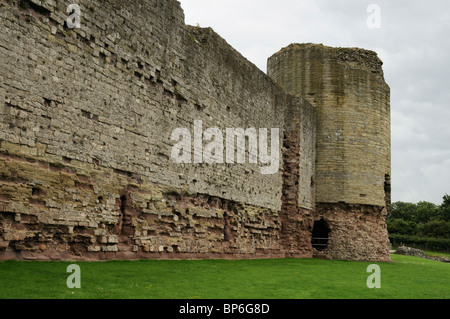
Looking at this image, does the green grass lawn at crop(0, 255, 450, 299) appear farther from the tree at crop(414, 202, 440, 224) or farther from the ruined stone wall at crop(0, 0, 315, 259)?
the tree at crop(414, 202, 440, 224)

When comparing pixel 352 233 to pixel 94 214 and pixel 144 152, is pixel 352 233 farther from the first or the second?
pixel 94 214

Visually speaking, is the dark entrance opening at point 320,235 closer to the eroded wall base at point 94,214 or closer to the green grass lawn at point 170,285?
the eroded wall base at point 94,214

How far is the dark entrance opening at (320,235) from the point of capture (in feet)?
67.9

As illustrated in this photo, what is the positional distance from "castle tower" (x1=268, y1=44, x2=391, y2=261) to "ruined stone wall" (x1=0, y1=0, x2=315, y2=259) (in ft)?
19.7

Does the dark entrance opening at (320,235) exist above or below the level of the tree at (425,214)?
below

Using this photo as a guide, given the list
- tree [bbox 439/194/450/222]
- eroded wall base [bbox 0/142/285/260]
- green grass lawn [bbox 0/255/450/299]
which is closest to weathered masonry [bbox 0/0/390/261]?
eroded wall base [bbox 0/142/285/260]

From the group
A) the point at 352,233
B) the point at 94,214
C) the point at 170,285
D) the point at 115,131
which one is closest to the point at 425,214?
the point at 352,233

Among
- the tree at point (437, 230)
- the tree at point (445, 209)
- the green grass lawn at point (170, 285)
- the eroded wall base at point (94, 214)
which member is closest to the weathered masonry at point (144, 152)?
the eroded wall base at point (94, 214)

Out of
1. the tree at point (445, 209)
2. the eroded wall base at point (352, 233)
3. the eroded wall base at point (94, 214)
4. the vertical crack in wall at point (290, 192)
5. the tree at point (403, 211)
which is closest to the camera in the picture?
the eroded wall base at point (94, 214)

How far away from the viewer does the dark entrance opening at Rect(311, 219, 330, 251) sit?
20.7 meters

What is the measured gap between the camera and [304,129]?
19.1m

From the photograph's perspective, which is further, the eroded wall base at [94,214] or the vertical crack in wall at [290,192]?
the vertical crack in wall at [290,192]

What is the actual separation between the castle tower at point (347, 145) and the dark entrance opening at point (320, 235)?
4 cm

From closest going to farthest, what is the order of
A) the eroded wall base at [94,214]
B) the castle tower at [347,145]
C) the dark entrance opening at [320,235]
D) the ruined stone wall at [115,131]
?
the eroded wall base at [94,214] → the ruined stone wall at [115,131] → the castle tower at [347,145] → the dark entrance opening at [320,235]
